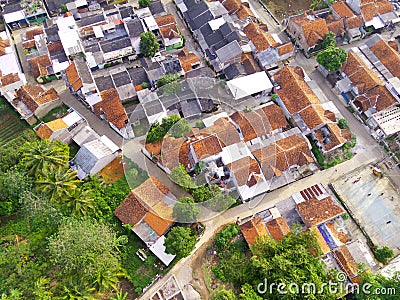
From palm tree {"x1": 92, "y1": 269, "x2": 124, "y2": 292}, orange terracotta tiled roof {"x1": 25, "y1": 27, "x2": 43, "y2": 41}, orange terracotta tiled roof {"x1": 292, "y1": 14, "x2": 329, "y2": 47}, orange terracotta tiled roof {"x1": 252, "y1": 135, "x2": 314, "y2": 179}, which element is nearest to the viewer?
palm tree {"x1": 92, "y1": 269, "x2": 124, "y2": 292}

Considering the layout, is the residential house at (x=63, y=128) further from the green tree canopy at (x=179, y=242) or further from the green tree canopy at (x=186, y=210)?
the green tree canopy at (x=179, y=242)

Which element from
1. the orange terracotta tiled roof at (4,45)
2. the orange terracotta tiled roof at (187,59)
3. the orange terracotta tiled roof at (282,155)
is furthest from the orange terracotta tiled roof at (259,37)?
the orange terracotta tiled roof at (4,45)

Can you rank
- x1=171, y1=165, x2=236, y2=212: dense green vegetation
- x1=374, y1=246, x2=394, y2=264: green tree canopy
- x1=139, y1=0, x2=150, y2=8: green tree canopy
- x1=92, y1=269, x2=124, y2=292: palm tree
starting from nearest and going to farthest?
1. x1=92, y1=269, x2=124, y2=292: palm tree
2. x1=374, y1=246, x2=394, y2=264: green tree canopy
3. x1=171, y1=165, x2=236, y2=212: dense green vegetation
4. x1=139, y1=0, x2=150, y2=8: green tree canopy

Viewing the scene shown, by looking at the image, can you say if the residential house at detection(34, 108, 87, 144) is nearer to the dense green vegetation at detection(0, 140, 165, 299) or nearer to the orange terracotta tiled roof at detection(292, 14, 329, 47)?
the dense green vegetation at detection(0, 140, 165, 299)

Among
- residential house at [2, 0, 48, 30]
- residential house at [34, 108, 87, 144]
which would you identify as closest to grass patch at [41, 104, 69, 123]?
residential house at [34, 108, 87, 144]

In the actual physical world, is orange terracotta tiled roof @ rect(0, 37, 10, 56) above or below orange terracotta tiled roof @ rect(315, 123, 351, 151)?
above

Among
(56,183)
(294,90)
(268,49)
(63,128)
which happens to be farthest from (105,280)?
(268,49)
